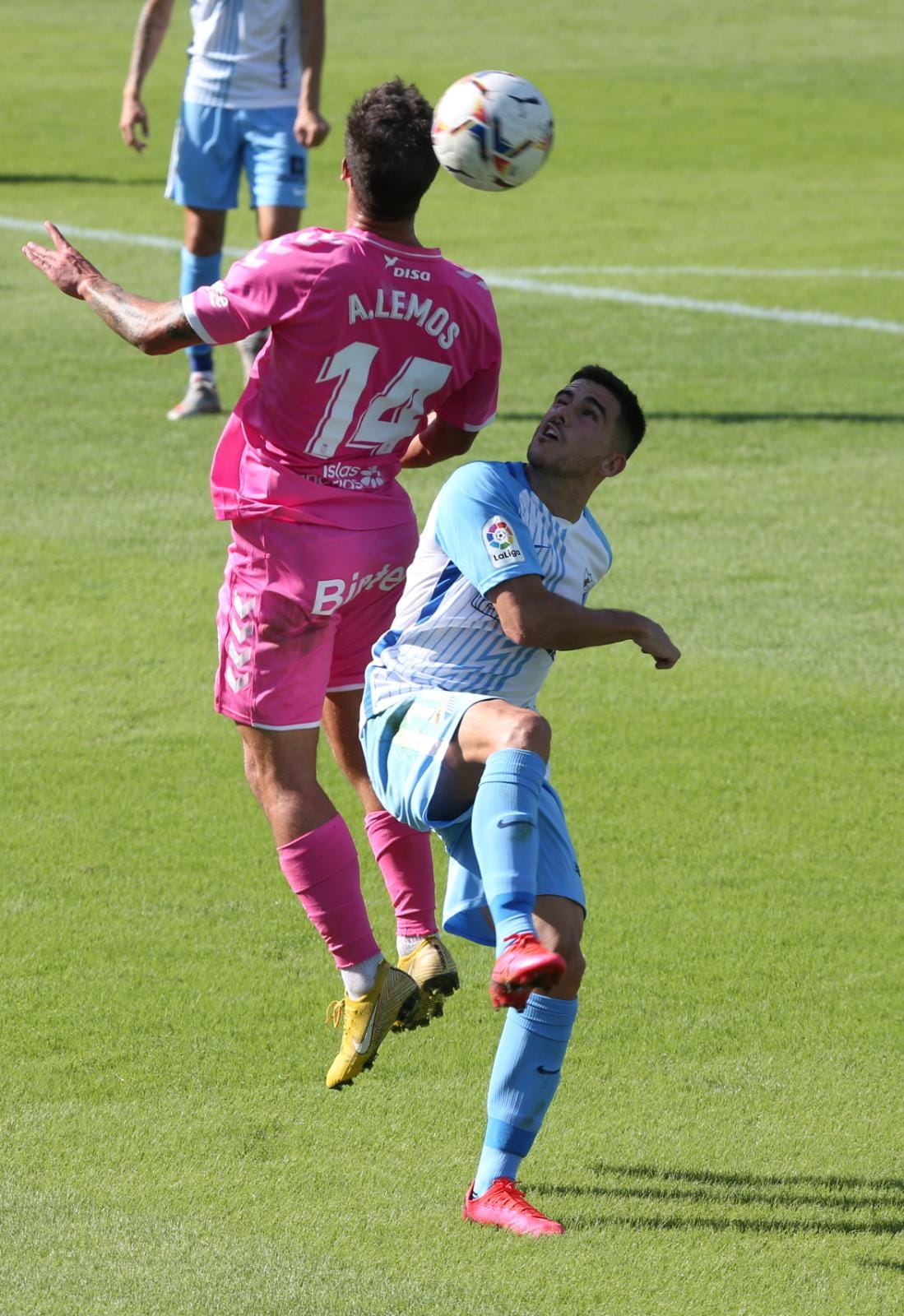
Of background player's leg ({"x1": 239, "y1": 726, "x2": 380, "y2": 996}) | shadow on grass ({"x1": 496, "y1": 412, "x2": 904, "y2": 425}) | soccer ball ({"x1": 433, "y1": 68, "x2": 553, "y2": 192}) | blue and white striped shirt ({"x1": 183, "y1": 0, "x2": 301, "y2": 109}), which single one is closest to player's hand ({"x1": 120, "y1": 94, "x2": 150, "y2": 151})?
blue and white striped shirt ({"x1": 183, "y1": 0, "x2": 301, "y2": 109})

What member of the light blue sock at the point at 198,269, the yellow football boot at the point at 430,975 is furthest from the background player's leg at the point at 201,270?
the yellow football boot at the point at 430,975

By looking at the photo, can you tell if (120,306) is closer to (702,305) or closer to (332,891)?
(332,891)

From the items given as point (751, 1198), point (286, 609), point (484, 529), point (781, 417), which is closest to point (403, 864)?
point (286, 609)

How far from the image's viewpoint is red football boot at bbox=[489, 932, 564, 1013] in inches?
155

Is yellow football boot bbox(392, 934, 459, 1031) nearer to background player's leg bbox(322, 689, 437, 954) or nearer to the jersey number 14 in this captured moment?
background player's leg bbox(322, 689, 437, 954)

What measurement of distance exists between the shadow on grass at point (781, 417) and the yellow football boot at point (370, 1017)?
7.18 meters

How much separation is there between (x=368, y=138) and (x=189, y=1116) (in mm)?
2317

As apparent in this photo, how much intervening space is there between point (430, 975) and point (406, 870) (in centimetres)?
31

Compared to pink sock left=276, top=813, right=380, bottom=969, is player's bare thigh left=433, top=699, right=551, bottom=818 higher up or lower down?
higher up

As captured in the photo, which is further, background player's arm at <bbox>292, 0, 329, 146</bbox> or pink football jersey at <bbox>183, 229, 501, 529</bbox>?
background player's arm at <bbox>292, 0, 329, 146</bbox>

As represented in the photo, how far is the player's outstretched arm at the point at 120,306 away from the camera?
4.86m

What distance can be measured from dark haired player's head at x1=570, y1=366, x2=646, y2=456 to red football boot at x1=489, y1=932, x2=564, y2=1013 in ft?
4.32

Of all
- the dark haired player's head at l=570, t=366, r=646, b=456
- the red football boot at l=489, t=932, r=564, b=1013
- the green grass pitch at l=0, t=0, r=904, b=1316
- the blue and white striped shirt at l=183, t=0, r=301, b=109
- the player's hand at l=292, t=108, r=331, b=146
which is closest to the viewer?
the red football boot at l=489, t=932, r=564, b=1013

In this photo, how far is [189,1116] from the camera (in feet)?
15.8
